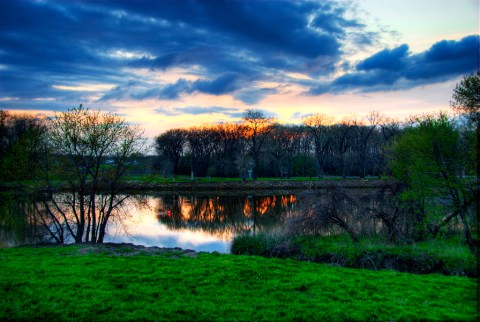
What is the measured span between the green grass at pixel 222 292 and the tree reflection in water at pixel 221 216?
13.4 metres

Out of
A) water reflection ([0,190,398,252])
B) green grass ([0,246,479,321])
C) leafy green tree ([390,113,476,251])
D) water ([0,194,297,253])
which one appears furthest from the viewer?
water ([0,194,297,253])

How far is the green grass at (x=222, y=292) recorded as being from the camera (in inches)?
329

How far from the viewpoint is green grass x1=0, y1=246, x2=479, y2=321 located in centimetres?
835

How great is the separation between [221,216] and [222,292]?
25559 millimetres

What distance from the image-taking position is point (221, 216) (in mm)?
35312

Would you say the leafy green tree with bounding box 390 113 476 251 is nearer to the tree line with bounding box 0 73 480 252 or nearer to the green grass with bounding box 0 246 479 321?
the tree line with bounding box 0 73 480 252

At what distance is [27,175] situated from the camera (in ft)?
71.8

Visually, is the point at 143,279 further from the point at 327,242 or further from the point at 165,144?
the point at 165,144

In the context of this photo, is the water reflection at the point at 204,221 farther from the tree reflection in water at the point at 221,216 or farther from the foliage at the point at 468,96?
the foliage at the point at 468,96

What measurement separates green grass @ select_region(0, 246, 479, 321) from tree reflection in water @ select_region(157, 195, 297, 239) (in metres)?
13.4

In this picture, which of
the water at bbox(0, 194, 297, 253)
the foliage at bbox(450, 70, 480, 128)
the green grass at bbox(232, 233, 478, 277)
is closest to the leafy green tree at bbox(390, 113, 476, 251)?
the green grass at bbox(232, 233, 478, 277)

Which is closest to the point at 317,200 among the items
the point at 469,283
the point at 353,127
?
the point at 469,283

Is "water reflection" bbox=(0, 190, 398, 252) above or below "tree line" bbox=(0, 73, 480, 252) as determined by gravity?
below

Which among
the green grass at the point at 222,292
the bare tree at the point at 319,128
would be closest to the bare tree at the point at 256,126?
the bare tree at the point at 319,128
